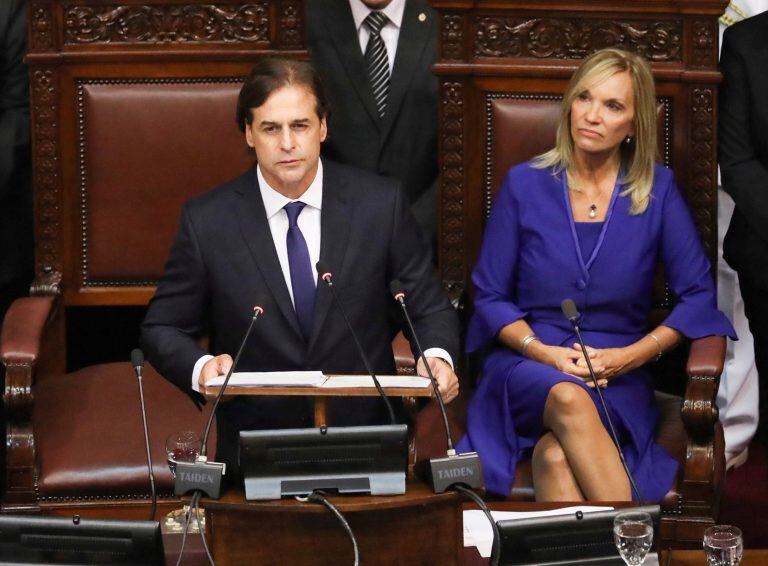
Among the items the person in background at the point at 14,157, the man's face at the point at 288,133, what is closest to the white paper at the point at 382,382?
the man's face at the point at 288,133

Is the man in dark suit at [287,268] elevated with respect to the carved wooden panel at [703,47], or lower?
lower

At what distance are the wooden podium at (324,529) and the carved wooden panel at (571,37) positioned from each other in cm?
153

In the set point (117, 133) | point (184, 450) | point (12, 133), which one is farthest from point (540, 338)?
point (12, 133)

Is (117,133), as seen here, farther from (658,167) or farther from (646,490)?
(646,490)

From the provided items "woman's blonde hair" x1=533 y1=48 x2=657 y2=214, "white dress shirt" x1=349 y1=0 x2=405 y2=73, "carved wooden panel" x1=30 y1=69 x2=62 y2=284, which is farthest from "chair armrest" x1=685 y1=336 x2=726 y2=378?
"carved wooden panel" x1=30 y1=69 x2=62 y2=284

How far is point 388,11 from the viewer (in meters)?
3.37

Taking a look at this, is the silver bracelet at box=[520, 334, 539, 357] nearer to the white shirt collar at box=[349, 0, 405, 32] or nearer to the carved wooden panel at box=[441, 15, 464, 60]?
the carved wooden panel at box=[441, 15, 464, 60]

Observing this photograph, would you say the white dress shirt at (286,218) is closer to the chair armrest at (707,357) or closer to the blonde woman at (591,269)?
the blonde woman at (591,269)

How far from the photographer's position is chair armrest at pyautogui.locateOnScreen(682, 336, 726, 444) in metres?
2.85

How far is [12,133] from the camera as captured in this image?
134 inches

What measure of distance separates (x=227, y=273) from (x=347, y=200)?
0.87ft

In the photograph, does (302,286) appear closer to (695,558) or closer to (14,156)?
(695,558)

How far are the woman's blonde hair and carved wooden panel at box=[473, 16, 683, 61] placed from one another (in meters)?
0.15

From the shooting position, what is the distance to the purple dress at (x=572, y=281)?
3039 mm
